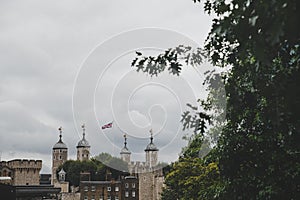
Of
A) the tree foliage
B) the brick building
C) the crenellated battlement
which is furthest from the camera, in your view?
the crenellated battlement

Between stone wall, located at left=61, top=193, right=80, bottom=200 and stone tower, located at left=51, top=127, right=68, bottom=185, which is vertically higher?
stone tower, located at left=51, top=127, right=68, bottom=185

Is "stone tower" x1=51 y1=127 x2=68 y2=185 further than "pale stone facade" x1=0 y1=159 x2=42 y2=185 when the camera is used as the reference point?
Yes

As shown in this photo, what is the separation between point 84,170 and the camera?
365 ft

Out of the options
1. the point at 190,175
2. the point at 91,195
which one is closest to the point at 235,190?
the point at 190,175

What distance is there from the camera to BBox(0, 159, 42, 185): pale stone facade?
333ft

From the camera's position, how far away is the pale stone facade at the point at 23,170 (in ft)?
333

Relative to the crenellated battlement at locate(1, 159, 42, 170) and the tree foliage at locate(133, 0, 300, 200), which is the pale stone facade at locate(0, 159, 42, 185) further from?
the tree foliage at locate(133, 0, 300, 200)

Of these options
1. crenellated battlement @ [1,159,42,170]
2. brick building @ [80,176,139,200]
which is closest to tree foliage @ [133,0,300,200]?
brick building @ [80,176,139,200]

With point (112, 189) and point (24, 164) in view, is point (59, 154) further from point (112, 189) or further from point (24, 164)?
point (112, 189)

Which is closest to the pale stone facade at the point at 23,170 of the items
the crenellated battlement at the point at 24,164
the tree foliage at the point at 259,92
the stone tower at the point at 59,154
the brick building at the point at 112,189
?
the crenellated battlement at the point at 24,164

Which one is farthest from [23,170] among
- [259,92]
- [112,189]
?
[259,92]

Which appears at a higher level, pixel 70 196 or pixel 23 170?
pixel 23 170

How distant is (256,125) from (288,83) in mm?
6174

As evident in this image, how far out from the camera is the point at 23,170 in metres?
103
